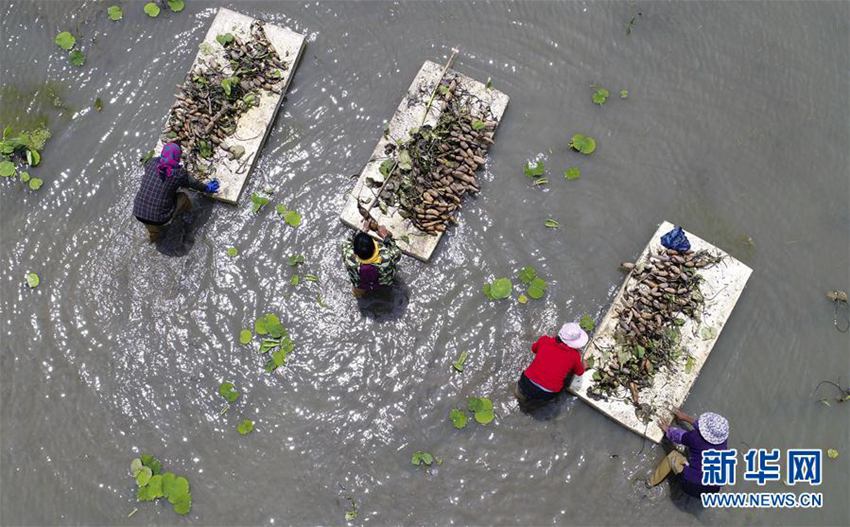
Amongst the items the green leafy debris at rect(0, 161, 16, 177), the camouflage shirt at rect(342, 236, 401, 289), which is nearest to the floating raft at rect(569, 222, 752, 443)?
the camouflage shirt at rect(342, 236, 401, 289)

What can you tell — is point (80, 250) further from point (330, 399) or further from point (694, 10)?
point (694, 10)

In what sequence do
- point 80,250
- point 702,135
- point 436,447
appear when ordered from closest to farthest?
point 436,447 < point 80,250 < point 702,135

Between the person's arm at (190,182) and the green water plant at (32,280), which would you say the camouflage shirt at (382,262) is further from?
the green water plant at (32,280)

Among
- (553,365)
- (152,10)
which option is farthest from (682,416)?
(152,10)

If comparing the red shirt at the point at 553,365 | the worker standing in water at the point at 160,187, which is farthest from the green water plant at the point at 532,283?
the worker standing in water at the point at 160,187

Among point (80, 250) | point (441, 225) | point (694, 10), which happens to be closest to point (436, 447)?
point (441, 225)
